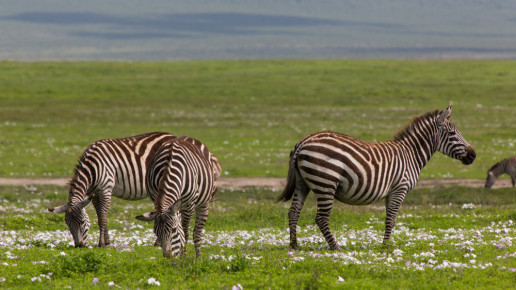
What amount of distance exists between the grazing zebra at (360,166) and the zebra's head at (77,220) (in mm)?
3934

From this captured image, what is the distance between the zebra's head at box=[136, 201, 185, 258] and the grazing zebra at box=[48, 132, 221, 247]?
4.61ft

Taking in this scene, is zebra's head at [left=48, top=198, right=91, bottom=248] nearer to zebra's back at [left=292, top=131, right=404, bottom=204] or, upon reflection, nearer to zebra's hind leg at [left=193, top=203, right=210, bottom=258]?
zebra's hind leg at [left=193, top=203, right=210, bottom=258]

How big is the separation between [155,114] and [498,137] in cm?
2438

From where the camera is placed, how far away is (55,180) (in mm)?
26891

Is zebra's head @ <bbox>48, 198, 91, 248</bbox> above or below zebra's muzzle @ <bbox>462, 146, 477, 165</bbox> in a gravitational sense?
below

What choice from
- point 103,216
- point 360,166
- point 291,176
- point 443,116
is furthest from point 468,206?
point 103,216

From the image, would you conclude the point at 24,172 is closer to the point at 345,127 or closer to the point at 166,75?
the point at 345,127

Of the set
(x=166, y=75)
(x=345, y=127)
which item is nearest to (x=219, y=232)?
(x=345, y=127)

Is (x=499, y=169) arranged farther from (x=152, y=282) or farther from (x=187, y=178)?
(x=152, y=282)

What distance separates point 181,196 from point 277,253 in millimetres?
2135

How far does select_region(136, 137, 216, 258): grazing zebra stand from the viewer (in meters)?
10.5

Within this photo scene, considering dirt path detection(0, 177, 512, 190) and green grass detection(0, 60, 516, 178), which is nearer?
dirt path detection(0, 177, 512, 190)

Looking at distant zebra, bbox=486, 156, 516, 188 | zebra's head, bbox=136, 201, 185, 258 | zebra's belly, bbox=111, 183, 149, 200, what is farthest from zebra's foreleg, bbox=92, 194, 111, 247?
distant zebra, bbox=486, 156, 516, 188

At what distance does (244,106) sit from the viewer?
5469 cm
